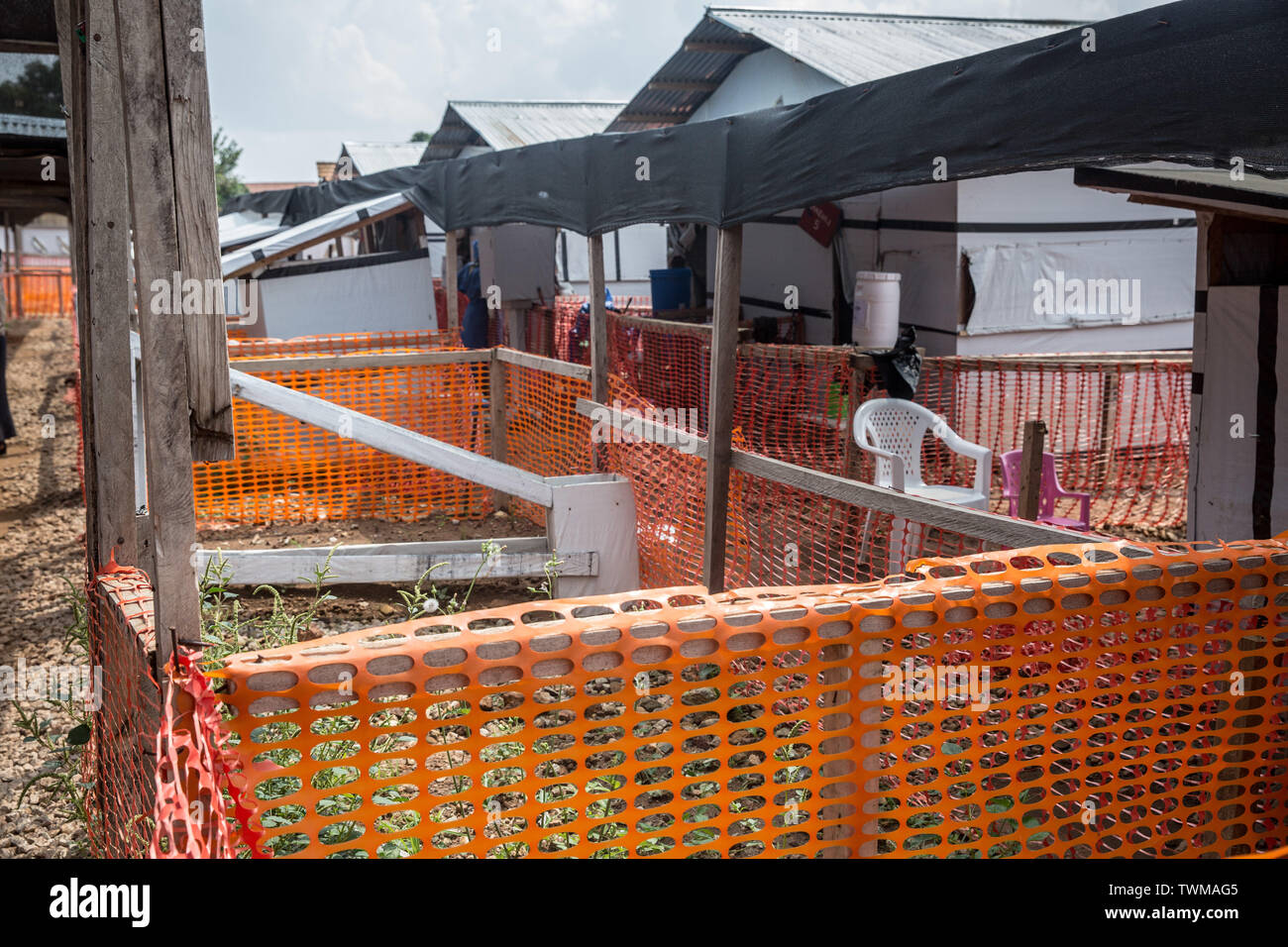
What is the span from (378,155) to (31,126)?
24.8 m

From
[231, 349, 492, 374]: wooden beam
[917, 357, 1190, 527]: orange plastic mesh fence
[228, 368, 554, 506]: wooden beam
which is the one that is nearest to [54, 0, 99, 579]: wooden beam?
[228, 368, 554, 506]: wooden beam

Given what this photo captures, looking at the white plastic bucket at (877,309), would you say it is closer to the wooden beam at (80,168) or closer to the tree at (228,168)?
the wooden beam at (80,168)

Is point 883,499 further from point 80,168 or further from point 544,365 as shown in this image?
point 544,365

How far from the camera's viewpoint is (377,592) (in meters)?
7.94

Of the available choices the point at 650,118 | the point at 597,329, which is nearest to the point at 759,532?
the point at 597,329

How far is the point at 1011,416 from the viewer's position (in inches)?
440

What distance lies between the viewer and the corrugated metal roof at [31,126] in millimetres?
7289

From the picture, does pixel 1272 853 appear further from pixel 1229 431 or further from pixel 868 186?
pixel 1229 431

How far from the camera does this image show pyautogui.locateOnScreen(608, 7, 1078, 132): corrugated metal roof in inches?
581

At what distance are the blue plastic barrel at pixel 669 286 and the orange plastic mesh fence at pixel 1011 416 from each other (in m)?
5.81
